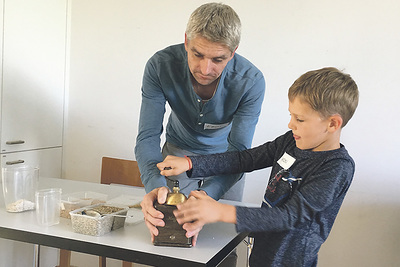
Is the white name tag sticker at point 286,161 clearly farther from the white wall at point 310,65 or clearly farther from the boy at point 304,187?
the white wall at point 310,65

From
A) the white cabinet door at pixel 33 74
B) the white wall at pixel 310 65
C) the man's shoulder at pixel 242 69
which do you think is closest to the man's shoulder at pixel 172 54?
the man's shoulder at pixel 242 69

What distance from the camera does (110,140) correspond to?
9.89 ft

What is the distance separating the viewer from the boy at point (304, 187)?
1.16 metres

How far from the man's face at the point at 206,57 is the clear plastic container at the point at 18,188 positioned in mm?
675

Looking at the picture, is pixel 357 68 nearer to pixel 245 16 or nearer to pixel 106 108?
pixel 245 16

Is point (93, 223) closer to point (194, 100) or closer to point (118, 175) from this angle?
point (194, 100)

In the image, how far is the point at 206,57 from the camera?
135 centimetres

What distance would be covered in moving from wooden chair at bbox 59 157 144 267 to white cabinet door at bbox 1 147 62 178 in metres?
0.56

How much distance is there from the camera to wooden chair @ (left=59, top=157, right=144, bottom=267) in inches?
93.7

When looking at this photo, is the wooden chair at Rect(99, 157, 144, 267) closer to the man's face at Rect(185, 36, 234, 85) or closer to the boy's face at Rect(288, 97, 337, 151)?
the man's face at Rect(185, 36, 234, 85)

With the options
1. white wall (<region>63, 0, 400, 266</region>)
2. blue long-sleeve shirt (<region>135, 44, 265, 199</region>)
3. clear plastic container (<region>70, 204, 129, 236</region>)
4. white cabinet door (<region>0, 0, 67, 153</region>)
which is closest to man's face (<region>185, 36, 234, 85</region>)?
blue long-sleeve shirt (<region>135, 44, 265, 199</region>)

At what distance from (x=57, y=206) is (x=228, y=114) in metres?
0.68

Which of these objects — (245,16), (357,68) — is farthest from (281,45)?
(357,68)

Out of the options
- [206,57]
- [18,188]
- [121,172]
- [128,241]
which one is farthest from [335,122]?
[121,172]
